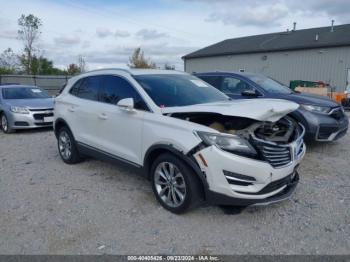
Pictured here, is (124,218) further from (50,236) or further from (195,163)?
(195,163)

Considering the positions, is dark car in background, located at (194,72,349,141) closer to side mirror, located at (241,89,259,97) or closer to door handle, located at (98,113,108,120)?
side mirror, located at (241,89,259,97)

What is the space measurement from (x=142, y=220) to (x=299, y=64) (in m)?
25.4

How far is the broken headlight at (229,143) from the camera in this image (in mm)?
3314

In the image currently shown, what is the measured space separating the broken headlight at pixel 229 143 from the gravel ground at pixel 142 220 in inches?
33.4

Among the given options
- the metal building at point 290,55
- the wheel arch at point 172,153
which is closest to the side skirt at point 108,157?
the wheel arch at point 172,153

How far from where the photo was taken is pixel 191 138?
135 inches

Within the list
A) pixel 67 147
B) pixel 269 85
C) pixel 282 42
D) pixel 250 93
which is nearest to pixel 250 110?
pixel 250 93

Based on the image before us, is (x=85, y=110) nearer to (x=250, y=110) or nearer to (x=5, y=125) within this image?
(x=250, y=110)

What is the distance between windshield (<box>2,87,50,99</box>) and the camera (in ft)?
32.4

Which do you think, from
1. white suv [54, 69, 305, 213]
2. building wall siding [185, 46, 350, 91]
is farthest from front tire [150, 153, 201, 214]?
building wall siding [185, 46, 350, 91]

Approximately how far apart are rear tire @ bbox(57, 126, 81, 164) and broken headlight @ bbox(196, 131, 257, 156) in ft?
10.1

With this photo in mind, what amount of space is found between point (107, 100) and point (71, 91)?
1.33 m

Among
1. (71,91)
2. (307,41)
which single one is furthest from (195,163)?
(307,41)

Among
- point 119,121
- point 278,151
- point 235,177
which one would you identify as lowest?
point 235,177
